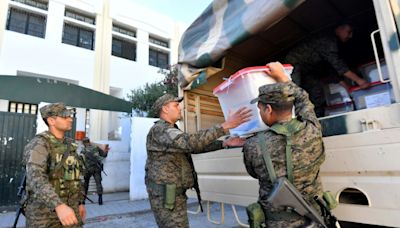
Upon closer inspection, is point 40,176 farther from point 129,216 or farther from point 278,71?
point 129,216

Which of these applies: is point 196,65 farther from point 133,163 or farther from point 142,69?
point 142,69

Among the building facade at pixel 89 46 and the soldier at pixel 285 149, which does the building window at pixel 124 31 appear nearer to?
the building facade at pixel 89 46

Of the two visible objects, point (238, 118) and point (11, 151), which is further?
point (11, 151)

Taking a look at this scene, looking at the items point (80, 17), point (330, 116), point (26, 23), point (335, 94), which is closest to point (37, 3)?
point (26, 23)

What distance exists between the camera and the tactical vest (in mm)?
2424

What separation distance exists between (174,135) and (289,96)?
92cm

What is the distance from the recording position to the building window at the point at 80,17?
1206 centimetres

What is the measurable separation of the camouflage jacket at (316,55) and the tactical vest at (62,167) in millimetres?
2385

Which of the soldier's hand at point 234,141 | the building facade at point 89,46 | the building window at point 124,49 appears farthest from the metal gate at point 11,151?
the building window at point 124,49

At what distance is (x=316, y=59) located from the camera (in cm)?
287

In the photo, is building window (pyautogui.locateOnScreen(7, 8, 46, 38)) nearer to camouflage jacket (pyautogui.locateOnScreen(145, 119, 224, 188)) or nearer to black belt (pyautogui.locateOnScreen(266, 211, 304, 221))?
camouflage jacket (pyautogui.locateOnScreen(145, 119, 224, 188))

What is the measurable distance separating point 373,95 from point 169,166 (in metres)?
1.63

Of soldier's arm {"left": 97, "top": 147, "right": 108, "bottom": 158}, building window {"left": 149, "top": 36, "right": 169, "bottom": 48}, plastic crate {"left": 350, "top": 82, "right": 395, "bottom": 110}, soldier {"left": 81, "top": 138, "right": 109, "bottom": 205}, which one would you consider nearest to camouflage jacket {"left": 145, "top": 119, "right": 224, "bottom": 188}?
plastic crate {"left": 350, "top": 82, "right": 395, "bottom": 110}

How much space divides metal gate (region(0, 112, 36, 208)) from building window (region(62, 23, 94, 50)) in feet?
20.1
